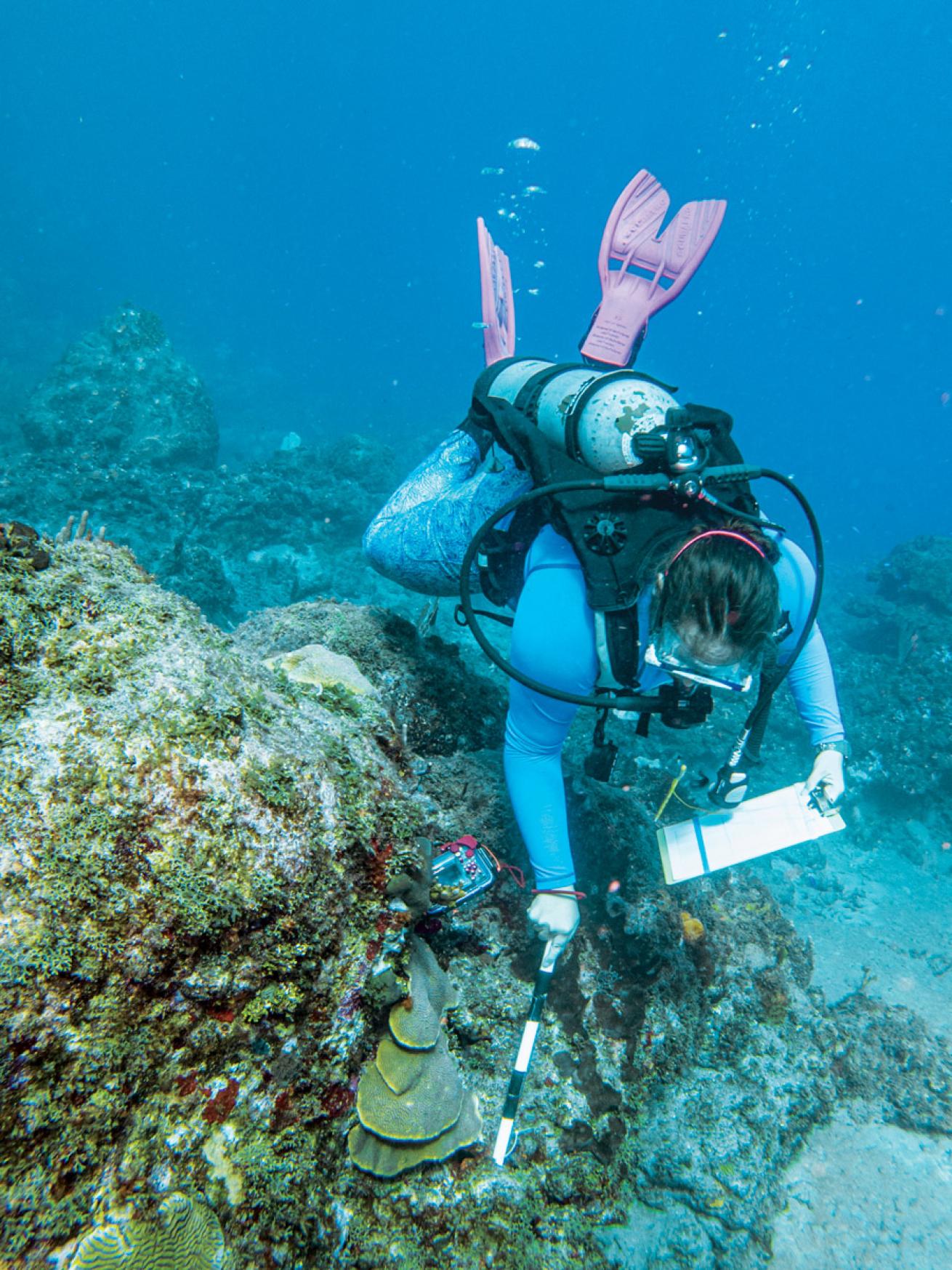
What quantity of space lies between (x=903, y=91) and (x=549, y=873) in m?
132

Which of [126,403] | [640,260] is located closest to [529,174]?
[126,403]

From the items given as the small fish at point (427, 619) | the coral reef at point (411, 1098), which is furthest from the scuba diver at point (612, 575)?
the small fish at point (427, 619)

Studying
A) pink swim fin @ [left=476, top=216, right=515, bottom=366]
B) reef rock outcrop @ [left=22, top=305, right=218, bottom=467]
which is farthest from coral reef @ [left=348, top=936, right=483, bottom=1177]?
reef rock outcrop @ [left=22, top=305, right=218, bottom=467]

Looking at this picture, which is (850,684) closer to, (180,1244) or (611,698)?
(611,698)

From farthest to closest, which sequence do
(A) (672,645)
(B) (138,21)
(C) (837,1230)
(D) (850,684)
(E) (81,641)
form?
(B) (138,21), (D) (850,684), (C) (837,1230), (A) (672,645), (E) (81,641)

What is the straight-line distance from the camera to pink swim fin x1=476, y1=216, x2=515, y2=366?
4316 mm

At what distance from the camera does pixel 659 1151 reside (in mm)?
2986

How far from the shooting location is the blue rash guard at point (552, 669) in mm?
2479

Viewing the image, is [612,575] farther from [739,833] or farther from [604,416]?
[739,833]

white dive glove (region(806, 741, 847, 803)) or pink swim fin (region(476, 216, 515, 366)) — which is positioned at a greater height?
pink swim fin (region(476, 216, 515, 366))

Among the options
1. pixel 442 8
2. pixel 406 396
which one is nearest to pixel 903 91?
pixel 442 8

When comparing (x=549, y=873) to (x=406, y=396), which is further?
(x=406, y=396)

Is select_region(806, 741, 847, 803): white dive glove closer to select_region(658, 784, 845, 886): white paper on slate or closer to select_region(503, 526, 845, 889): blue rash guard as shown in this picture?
select_region(658, 784, 845, 886): white paper on slate

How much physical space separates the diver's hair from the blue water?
57.9m
